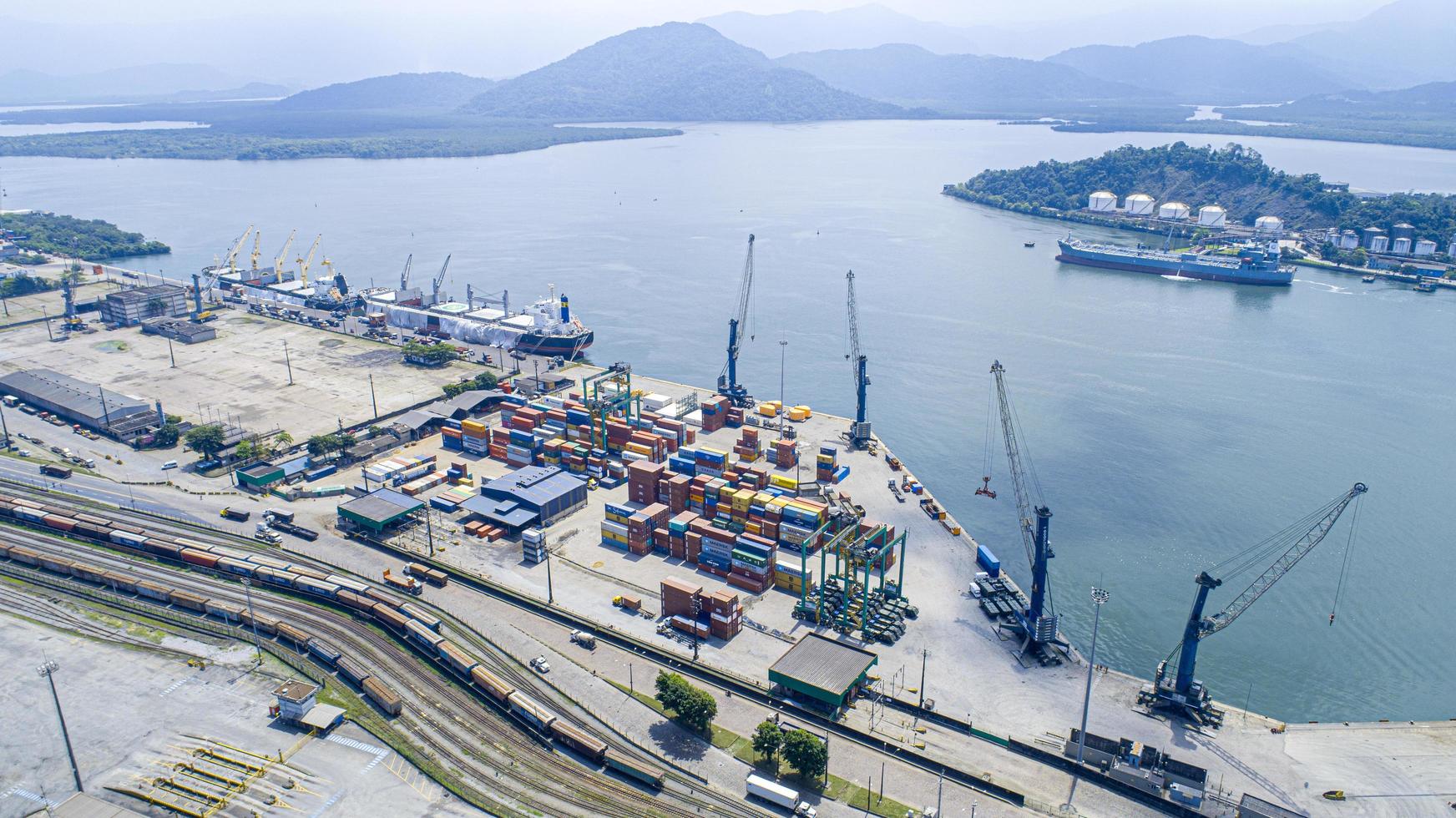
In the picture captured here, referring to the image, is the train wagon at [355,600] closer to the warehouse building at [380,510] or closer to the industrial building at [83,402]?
the warehouse building at [380,510]

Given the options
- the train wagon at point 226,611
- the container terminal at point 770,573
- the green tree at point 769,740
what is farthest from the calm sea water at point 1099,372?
the train wagon at point 226,611

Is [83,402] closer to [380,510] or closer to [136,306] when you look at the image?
[136,306]

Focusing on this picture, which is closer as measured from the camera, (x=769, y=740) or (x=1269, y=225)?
(x=769, y=740)

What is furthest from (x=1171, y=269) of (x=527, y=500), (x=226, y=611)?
(x=226, y=611)

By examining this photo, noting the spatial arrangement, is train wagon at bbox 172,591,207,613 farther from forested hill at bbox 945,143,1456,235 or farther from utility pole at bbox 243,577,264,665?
forested hill at bbox 945,143,1456,235

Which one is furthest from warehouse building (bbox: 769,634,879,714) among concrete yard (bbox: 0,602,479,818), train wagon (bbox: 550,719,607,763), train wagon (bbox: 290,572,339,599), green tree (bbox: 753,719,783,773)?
train wagon (bbox: 290,572,339,599)
